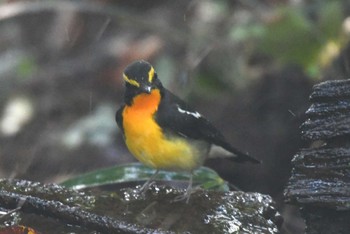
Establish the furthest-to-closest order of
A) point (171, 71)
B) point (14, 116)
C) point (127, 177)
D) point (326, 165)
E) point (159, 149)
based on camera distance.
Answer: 1. point (14, 116)
2. point (171, 71)
3. point (127, 177)
4. point (159, 149)
5. point (326, 165)

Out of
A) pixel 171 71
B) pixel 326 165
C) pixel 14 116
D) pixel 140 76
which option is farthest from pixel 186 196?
pixel 14 116

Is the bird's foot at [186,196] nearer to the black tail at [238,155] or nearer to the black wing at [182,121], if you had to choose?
the black wing at [182,121]

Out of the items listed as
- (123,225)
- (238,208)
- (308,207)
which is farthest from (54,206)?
(308,207)

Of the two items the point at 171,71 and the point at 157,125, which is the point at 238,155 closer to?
the point at 157,125

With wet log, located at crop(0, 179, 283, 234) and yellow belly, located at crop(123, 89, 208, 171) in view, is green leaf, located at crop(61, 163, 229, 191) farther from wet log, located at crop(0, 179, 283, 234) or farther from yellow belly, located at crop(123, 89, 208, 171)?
wet log, located at crop(0, 179, 283, 234)

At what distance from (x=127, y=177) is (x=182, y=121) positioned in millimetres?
577

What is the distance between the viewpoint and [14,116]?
9.17 meters

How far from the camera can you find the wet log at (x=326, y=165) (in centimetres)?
312

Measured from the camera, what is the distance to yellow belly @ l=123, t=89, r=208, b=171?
400 centimetres

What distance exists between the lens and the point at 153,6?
10.1 m

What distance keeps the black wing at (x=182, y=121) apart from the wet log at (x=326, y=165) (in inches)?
38.2

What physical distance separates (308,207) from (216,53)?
17.2 feet

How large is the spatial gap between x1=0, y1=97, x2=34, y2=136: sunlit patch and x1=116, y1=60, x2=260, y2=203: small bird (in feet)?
17.2

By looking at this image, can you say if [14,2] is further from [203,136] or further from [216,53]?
[203,136]
